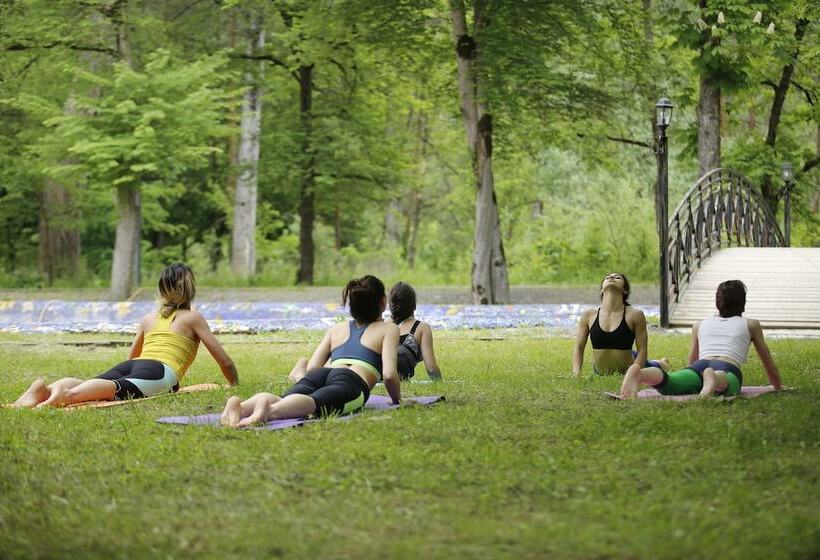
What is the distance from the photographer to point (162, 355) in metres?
10.3

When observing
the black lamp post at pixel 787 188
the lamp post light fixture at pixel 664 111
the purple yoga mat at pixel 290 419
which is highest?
the lamp post light fixture at pixel 664 111

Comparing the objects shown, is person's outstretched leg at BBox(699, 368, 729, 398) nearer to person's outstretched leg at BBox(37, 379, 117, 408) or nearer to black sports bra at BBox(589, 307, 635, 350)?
black sports bra at BBox(589, 307, 635, 350)

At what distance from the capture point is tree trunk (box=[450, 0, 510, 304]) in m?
25.2

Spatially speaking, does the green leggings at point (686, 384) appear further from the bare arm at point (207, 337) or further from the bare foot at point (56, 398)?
the bare foot at point (56, 398)

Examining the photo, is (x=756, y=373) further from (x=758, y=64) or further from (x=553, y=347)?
(x=758, y=64)

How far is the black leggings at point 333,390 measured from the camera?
8.54 metres

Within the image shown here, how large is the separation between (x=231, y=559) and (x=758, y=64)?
25.6 m

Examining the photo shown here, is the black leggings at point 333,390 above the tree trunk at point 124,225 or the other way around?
the other way around

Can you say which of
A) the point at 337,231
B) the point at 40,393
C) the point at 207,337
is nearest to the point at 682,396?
the point at 207,337

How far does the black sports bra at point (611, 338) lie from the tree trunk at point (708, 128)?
47.6 feet

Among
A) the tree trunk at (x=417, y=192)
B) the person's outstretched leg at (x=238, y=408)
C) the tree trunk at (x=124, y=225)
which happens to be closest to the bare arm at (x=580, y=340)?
the person's outstretched leg at (x=238, y=408)

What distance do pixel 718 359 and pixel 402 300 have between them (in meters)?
2.83

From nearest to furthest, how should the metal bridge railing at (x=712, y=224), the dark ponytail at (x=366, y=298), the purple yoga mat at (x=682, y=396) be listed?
the dark ponytail at (x=366, y=298)
the purple yoga mat at (x=682, y=396)
the metal bridge railing at (x=712, y=224)

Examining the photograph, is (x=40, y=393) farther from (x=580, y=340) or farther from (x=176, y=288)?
(x=580, y=340)
